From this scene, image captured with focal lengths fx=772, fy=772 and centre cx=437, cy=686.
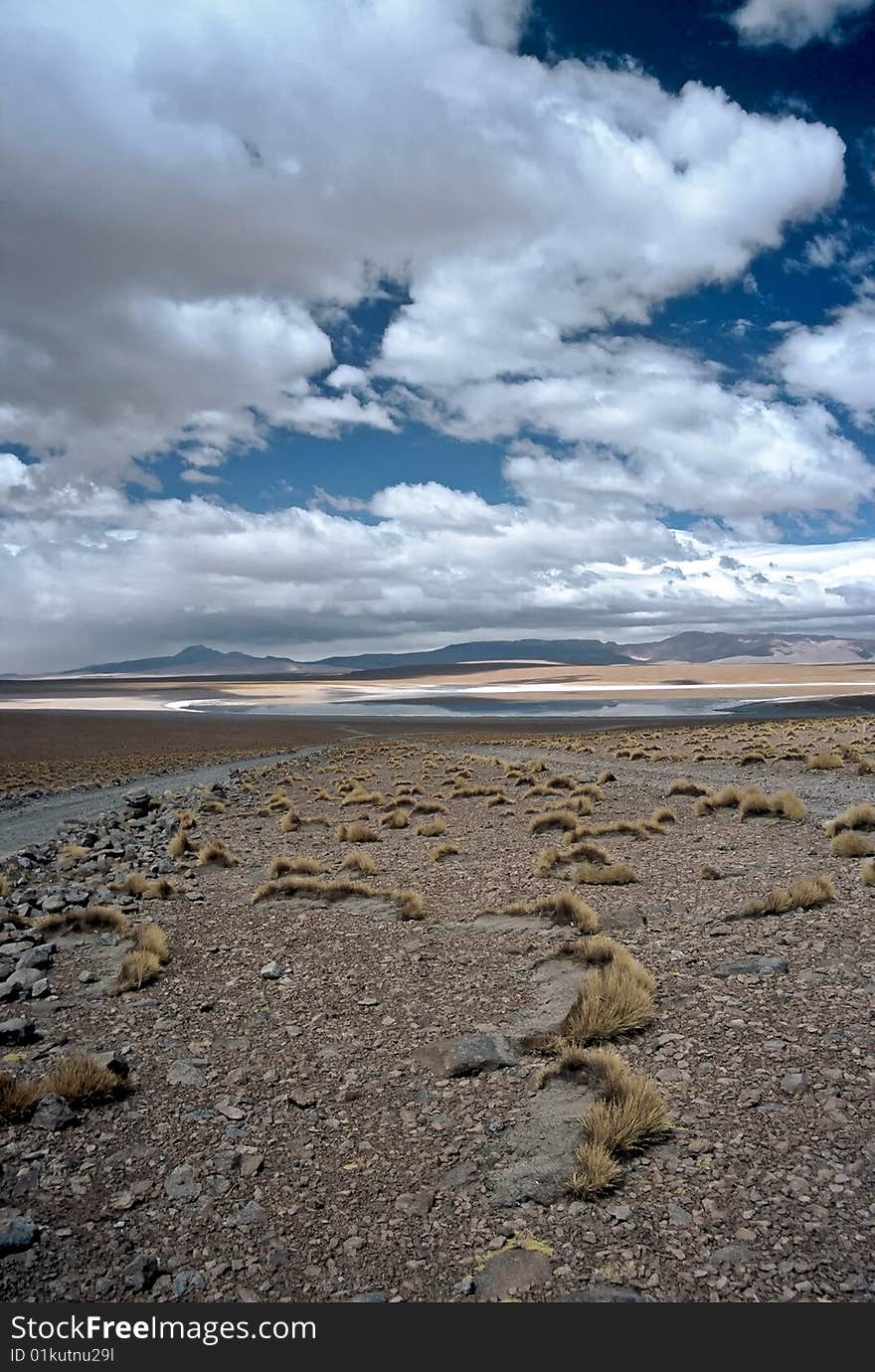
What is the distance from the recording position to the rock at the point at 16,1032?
7.23m

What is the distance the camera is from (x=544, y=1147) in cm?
502

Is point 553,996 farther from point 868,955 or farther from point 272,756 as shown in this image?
point 272,756

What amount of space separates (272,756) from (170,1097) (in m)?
44.8

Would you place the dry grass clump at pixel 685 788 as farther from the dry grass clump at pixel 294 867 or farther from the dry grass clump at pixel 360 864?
the dry grass clump at pixel 294 867

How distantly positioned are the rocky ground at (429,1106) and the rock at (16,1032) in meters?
0.03

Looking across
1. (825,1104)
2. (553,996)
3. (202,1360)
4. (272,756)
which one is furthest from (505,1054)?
(272,756)

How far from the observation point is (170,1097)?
614cm

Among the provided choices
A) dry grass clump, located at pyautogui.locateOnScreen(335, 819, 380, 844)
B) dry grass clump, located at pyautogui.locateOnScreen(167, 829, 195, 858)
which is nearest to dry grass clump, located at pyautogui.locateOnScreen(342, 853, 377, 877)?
dry grass clump, located at pyautogui.locateOnScreen(335, 819, 380, 844)

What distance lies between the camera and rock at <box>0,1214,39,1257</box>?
14.4ft

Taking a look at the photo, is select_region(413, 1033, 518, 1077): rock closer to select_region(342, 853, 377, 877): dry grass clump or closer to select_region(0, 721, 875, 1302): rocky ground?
select_region(0, 721, 875, 1302): rocky ground

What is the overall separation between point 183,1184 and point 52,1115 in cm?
136

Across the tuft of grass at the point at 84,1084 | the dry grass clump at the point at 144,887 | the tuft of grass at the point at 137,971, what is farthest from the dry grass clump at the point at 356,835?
the tuft of grass at the point at 84,1084

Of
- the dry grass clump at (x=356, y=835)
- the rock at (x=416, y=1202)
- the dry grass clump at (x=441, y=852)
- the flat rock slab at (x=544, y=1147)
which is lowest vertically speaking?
the dry grass clump at (x=356, y=835)

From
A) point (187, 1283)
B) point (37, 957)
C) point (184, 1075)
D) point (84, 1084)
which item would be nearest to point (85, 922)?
point (37, 957)
